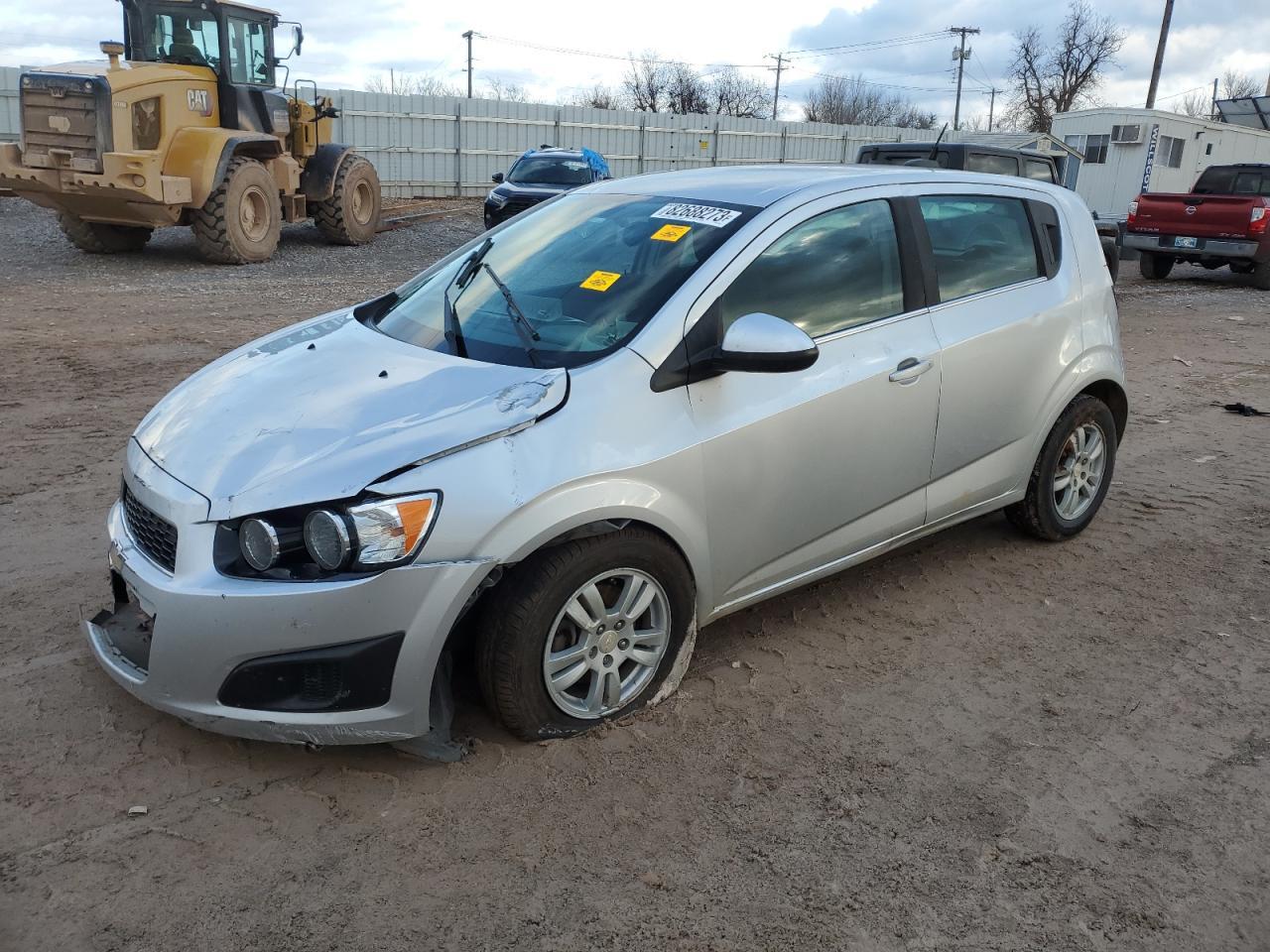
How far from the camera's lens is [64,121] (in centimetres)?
1269

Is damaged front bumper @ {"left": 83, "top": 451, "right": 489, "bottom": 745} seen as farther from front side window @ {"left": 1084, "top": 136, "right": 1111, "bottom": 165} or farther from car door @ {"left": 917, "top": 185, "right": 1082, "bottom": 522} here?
front side window @ {"left": 1084, "top": 136, "right": 1111, "bottom": 165}

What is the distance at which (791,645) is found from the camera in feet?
13.3

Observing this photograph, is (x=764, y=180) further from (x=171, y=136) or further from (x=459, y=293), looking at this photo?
(x=171, y=136)

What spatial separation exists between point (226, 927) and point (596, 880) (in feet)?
2.91

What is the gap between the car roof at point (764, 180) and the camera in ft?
12.9

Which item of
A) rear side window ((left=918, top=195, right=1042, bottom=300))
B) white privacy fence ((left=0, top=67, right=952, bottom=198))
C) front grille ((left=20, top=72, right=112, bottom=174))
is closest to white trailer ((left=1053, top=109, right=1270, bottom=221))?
white privacy fence ((left=0, top=67, right=952, bottom=198))

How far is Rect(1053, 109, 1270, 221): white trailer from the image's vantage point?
25.2m

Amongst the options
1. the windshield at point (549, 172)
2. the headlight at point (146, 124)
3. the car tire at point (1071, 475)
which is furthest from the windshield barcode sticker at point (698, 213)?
the windshield at point (549, 172)

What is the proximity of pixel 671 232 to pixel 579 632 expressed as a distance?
4.79ft

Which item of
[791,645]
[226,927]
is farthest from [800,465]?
[226,927]

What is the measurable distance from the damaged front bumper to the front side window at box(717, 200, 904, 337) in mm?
1369

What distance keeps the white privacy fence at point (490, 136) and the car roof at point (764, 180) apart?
20376mm

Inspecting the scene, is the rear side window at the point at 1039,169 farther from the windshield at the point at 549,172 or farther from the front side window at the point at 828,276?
the front side window at the point at 828,276

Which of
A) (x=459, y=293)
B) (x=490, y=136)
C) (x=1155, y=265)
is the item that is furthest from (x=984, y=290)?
(x=490, y=136)
